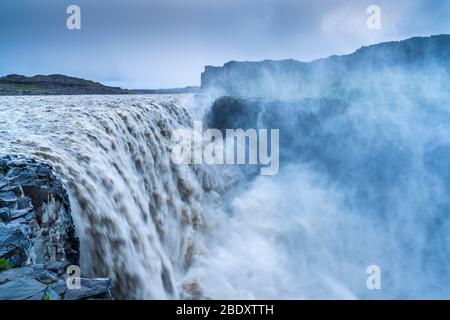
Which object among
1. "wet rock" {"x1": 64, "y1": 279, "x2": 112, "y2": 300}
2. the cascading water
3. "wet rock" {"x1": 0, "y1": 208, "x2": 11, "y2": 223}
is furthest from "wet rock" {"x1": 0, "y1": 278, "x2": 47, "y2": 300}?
the cascading water

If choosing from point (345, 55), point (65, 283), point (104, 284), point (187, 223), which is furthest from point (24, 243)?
point (345, 55)

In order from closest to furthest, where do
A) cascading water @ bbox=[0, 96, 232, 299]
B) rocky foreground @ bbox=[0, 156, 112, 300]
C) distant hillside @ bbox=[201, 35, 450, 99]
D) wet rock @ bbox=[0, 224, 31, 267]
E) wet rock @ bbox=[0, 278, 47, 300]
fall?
wet rock @ bbox=[0, 278, 47, 300] → rocky foreground @ bbox=[0, 156, 112, 300] → wet rock @ bbox=[0, 224, 31, 267] → cascading water @ bbox=[0, 96, 232, 299] → distant hillside @ bbox=[201, 35, 450, 99]

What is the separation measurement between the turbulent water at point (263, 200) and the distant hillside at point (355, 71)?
11017 millimetres

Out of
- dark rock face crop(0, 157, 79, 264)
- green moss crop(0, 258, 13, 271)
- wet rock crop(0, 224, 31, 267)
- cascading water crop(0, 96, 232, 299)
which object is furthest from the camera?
cascading water crop(0, 96, 232, 299)

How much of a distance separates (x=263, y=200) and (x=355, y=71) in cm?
4343

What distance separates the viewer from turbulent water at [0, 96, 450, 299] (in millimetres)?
7441

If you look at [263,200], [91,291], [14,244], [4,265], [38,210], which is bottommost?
[263,200]

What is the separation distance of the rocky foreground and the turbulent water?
0.86 m

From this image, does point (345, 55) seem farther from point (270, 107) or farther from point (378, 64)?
point (270, 107)

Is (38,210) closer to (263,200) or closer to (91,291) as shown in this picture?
(91,291)

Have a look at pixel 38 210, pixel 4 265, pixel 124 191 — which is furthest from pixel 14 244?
pixel 124 191

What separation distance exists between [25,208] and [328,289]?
11.9 meters

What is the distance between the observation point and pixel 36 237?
4.45m

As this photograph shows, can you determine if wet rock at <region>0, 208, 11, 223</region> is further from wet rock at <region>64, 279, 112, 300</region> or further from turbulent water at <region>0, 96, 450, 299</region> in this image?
turbulent water at <region>0, 96, 450, 299</region>
